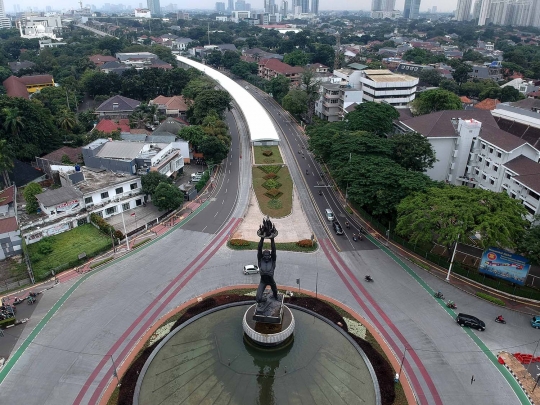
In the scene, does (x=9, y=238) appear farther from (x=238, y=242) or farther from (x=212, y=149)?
(x=212, y=149)

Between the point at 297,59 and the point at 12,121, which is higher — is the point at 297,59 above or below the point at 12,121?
above

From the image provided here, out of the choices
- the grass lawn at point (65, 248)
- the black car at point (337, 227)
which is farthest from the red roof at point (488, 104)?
the grass lawn at point (65, 248)

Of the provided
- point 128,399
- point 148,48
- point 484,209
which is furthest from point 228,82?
point 128,399

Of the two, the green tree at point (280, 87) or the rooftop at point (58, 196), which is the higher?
the green tree at point (280, 87)

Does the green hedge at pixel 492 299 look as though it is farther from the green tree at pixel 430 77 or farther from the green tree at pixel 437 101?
the green tree at pixel 430 77

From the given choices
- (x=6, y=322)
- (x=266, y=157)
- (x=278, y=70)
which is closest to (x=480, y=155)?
(x=266, y=157)
